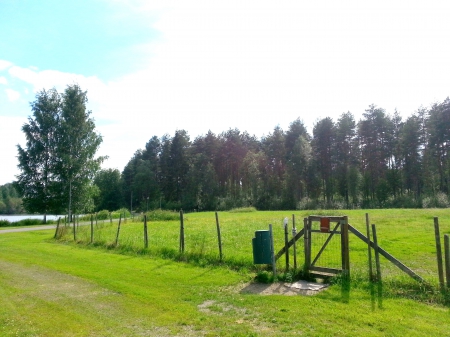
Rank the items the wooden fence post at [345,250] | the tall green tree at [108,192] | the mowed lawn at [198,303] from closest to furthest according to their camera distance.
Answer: the mowed lawn at [198,303]
the wooden fence post at [345,250]
the tall green tree at [108,192]

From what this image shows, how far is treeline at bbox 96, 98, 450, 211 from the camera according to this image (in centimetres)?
5647

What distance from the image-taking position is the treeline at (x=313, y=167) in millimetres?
56469

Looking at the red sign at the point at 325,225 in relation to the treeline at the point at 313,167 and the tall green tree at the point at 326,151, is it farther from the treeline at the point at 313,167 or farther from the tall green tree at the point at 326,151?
the tall green tree at the point at 326,151

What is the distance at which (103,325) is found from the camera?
6871 mm

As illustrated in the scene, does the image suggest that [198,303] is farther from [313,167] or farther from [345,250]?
[313,167]

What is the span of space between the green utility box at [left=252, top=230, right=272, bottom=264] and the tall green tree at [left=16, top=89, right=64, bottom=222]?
38.5 m

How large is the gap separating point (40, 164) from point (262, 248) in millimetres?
41105

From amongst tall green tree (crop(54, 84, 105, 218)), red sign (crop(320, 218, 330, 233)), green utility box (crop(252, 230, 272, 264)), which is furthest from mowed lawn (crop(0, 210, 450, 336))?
tall green tree (crop(54, 84, 105, 218))

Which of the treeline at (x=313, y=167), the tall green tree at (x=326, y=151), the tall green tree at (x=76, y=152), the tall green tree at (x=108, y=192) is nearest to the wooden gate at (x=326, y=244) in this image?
the tall green tree at (x=76, y=152)

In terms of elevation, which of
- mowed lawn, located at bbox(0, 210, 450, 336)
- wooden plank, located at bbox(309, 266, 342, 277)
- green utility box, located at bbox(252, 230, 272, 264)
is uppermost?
green utility box, located at bbox(252, 230, 272, 264)

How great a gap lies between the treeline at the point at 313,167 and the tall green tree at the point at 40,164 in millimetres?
33634

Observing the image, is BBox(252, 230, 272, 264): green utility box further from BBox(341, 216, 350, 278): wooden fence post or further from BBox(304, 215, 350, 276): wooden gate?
BBox(341, 216, 350, 278): wooden fence post

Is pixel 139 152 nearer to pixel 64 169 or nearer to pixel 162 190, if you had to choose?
pixel 162 190

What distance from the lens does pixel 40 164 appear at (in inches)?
1752
